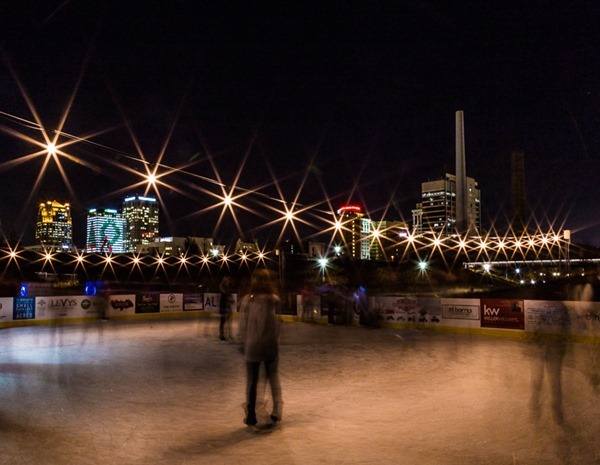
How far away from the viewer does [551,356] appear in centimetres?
1446

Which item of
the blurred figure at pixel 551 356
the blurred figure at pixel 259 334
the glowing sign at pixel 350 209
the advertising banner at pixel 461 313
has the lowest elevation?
the blurred figure at pixel 551 356

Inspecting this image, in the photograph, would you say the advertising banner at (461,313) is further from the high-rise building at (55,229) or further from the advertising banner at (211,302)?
the high-rise building at (55,229)

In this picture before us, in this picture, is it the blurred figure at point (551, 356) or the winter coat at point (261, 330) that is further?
the blurred figure at point (551, 356)

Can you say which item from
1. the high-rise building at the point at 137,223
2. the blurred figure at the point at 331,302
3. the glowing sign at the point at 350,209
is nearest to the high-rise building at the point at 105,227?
the high-rise building at the point at 137,223

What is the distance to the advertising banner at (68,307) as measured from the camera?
80.2ft

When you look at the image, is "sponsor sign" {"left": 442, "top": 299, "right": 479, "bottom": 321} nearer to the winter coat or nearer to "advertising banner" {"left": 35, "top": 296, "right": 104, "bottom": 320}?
the winter coat

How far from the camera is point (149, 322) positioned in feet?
83.9

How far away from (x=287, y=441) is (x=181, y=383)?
462 centimetres

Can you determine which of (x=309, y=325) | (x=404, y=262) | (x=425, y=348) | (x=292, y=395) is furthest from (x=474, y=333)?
(x=404, y=262)

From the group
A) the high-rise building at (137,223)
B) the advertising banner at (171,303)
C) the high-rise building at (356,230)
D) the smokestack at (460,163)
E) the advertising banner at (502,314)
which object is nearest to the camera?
the advertising banner at (502,314)

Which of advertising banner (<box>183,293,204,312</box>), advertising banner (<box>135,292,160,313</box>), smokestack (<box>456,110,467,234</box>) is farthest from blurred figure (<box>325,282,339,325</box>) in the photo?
smokestack (<box>456,110,467,234</box>)

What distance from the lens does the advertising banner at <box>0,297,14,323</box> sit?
22.9 metres

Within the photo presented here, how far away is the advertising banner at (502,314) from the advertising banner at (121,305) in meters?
17.1

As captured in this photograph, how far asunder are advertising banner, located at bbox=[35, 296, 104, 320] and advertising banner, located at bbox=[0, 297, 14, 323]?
114 cm
